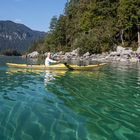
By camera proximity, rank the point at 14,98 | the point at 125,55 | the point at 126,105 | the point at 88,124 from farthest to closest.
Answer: the point at 125,55
the point at 14,98
the point at 126,105
the point at 88,124

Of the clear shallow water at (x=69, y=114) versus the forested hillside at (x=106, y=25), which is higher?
the forested hillside at (x=106, y=25)

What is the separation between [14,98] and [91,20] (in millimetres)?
74745

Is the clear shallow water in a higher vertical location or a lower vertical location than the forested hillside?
lower

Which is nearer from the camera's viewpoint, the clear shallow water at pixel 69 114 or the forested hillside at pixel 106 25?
the clear shallow water at pixel 69 114

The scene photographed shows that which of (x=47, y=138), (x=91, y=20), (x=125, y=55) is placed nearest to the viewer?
(x=47, y=138)

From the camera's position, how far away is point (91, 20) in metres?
87.2

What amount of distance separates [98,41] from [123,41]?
634 cm

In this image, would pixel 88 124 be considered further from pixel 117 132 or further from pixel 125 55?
pixel 125 55

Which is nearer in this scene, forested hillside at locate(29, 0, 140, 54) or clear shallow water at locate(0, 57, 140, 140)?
clear shallow water at locate(0, 57, 140, 140)

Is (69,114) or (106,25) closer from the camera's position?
(69,114)

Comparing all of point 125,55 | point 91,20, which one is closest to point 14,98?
Answer: point 125,55

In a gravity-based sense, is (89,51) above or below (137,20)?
below

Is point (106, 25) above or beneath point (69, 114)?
above

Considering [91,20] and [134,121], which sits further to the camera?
[91,20]
